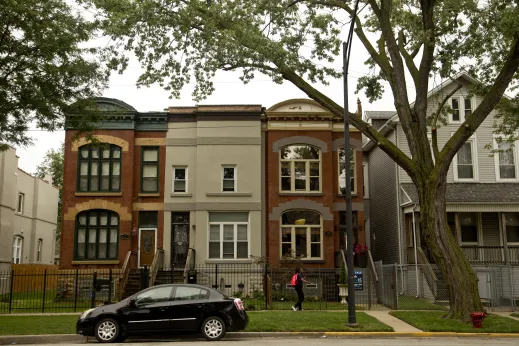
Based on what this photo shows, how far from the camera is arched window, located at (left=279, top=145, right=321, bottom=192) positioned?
91.2 ft

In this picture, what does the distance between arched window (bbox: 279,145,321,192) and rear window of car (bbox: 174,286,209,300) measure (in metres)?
13.3

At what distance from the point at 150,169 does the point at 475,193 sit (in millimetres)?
15560

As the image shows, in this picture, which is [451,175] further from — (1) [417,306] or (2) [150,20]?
(2) [150,20]

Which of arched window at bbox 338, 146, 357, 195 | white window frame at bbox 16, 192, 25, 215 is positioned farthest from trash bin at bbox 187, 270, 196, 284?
white window frame at bbox 16, 192, 25, 215

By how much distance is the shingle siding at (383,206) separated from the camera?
29.0 metres

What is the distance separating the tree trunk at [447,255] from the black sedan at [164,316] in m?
6.53

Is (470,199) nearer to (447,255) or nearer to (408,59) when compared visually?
(408,59)

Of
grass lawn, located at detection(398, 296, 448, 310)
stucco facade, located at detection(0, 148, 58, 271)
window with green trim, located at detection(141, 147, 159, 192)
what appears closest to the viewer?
grass lawn, located at detection(398, 296, 448, 310)

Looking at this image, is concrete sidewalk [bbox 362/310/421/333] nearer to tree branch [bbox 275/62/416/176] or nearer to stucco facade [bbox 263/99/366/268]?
tree branch [bbox 275/62/416/176]

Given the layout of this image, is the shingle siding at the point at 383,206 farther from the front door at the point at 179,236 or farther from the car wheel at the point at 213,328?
the car wheel at the point at 213,328

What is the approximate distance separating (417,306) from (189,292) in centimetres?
1043

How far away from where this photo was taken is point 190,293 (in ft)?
48.6

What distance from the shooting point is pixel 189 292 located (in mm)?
14844

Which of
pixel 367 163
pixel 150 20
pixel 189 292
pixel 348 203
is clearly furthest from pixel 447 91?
pixel 189 292
